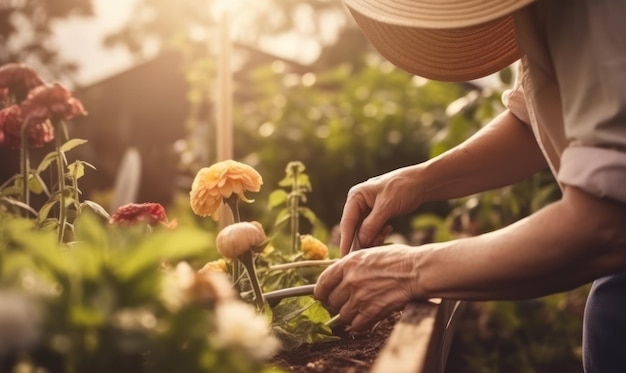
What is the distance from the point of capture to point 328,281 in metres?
1.20

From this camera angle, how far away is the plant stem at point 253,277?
120 cm

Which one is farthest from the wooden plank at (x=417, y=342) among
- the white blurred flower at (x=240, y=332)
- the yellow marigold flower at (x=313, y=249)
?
the yellow marigold flower at (x=313, y=249)

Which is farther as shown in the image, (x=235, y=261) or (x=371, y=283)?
(x=235, y=261)

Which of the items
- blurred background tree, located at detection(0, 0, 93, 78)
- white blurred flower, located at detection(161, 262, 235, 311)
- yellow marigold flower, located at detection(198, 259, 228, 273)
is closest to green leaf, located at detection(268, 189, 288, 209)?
yellow marigold flower, located at detection(198, 259, 228, 273)

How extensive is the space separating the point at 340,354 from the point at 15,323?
2.24 ft

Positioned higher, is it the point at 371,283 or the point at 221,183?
the point at 221,183

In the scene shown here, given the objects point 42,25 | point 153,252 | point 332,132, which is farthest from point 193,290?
point 42,25

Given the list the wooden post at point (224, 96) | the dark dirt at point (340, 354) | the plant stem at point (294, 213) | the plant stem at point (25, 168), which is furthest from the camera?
the wooden post at point (224, 96)

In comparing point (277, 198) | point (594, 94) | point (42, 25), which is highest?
point (42, 25)

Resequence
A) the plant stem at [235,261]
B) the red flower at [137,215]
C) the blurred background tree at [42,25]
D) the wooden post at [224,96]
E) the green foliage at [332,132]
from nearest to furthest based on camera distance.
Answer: the red flower at [137,215] → the plant stem at [235,261] → the wooden post at [224,96] → the green foliage at [332,132] → the blurred background tree at [42,25]

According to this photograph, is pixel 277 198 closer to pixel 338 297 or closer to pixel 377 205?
pixel 377 205

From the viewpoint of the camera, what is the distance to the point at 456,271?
108 cm

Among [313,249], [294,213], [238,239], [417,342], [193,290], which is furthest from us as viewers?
[294,213]

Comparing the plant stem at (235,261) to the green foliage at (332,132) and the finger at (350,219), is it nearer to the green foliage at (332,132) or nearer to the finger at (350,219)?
the finger at (350,219)
